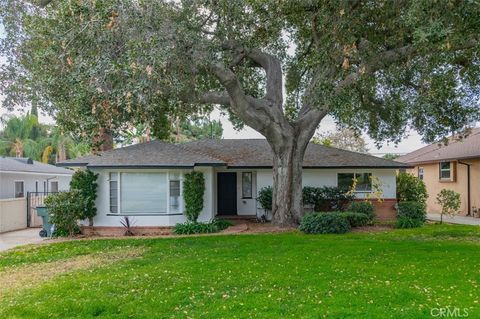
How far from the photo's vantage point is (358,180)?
1875 cm

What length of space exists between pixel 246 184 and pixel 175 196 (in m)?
4.46

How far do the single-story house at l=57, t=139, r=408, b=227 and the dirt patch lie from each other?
4.02 metres

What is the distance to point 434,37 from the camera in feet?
25.1

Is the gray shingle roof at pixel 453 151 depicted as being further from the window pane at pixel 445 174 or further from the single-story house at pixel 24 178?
the single-story house at pixel 24 178

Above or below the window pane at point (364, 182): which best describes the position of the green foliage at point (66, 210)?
below

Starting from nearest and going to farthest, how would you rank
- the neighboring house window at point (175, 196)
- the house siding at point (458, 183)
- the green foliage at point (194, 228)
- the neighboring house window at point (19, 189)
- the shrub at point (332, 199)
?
the green foliage at point (194, 228), the neighboring house window at point (175, 196), the shrub at point (332, 199), the neighboring house window at point (19, 189), the house siding at point (458, 183)

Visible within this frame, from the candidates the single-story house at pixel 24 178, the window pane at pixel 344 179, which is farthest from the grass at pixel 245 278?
the single-story house at pixel 24 178

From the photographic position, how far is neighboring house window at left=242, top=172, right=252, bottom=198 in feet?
62.4

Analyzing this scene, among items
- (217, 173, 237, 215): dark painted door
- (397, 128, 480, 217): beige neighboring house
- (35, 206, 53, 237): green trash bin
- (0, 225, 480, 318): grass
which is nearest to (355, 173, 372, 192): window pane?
(397, 128, 480, 217): beige neighboring house

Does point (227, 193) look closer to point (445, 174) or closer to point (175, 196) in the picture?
point (175, 196)

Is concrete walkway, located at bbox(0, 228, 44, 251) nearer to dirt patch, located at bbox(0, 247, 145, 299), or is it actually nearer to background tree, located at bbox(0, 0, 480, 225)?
dirt patch, located at bbox(0, 247, 145, 299)

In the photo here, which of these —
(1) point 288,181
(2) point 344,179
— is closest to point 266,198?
(1) point 288,181

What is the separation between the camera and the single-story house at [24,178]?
60.7 feet

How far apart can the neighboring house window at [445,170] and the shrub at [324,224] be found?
10651 mm
